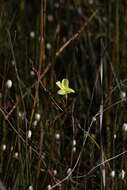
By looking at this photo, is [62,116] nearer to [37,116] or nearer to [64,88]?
[37,116]

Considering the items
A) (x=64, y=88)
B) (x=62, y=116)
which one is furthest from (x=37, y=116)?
(x=64, y=88)

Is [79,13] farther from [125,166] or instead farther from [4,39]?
[125,166]

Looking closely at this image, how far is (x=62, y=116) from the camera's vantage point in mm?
1889

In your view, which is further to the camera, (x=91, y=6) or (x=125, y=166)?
(x=91, y=6)

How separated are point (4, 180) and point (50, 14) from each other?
1290 mm

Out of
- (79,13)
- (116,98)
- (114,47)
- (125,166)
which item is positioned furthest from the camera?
(79,13)

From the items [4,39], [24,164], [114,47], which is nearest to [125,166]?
[24,164]

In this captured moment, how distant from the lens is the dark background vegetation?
1598mm

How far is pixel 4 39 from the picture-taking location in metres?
2.32

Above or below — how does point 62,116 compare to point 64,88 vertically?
below

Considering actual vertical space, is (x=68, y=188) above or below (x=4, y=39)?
below

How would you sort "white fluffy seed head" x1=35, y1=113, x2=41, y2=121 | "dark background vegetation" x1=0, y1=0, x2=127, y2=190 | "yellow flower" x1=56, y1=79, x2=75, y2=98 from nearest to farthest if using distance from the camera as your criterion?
"yellow flower" x1=56, y1=79, x2=75, y2=98, "dark background vegetation" x1=0, y1=0, x2=127, y2=190, "white fluffy seed head" x1=35, y1=113, x2=41, y2=121

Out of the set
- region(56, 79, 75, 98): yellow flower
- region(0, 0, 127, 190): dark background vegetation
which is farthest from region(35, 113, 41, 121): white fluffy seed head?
region(56, 79, 75, 98): yellow flower

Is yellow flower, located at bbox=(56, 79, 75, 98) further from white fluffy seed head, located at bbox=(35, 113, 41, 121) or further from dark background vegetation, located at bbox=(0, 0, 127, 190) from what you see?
white fluffy seed head, located at bbox=(35, 113, 41, 121)
